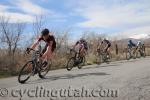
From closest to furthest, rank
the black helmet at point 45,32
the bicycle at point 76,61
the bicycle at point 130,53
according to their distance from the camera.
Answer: the black helmet at point 45,32 → the bicycle at point 76,61 → the bicycle at point 130,53

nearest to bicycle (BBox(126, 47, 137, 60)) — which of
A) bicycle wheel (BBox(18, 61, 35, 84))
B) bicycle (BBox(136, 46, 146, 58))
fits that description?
bicycle (BBox(136, 46, 146, 58))

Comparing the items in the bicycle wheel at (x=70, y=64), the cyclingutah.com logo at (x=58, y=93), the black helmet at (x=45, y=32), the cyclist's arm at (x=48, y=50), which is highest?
the black helmet at (x=45, y=32)

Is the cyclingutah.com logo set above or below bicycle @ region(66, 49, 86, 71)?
below

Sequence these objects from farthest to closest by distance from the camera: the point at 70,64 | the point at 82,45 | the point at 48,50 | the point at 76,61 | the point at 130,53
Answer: the point at 130,53
the point at 82,45
the point at 76,61
the point at 70,64
the point at 48,50

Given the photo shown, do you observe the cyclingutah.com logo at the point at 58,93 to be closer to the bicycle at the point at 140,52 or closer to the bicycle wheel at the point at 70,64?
the bicycle wheel at the point at 70,64

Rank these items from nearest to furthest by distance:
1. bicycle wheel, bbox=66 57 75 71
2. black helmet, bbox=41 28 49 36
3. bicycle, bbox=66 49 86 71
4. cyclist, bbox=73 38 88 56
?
black helmet, bbox=41 28 49 36
bicycle wheel, bbox=66 57 75 71
bicycle, bbox=66 49 86 71
cyclist, bbox=73 38 88 56

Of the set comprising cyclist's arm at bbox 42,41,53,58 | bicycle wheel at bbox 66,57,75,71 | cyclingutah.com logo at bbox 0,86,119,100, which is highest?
cyclist's arm at bbox 42,41,53,58

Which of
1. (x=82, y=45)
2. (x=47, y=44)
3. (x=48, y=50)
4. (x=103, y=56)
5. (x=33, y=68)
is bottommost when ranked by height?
(x=103, y=56)

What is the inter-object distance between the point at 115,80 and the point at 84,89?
242 cm

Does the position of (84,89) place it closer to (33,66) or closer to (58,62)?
(33,66)

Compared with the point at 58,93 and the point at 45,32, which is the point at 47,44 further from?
the point at 58,93

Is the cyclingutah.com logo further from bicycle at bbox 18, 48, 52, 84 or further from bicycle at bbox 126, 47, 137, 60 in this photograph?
bicycle at bbox 126, 47, 137, 60

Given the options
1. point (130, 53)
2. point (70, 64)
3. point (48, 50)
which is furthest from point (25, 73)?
point (130, 53)

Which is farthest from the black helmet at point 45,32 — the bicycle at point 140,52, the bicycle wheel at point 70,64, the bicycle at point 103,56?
the bicycle at point 140,52
